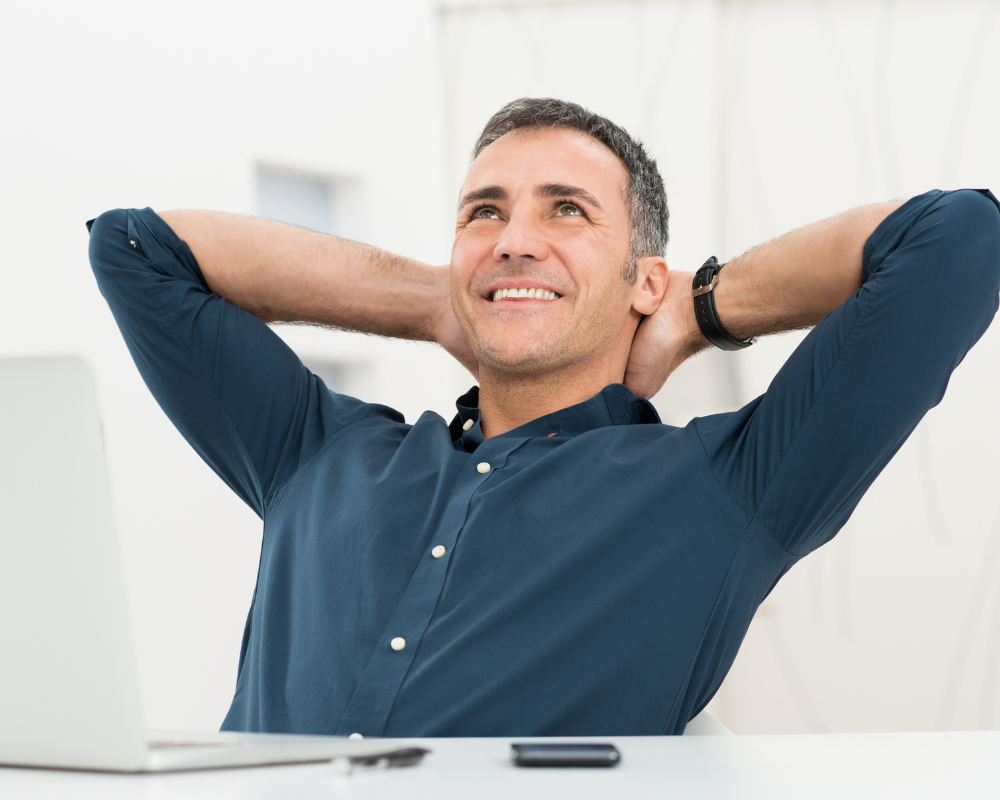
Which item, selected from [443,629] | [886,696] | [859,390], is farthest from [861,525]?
[443,629]

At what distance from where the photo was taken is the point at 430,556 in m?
1.16

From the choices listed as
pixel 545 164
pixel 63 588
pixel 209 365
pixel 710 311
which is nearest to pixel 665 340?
pixel 710 311

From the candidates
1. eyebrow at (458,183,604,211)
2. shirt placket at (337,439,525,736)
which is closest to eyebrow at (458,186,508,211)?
eyebrow at (458,183,604,211)

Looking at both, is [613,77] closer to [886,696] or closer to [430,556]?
[886,696]

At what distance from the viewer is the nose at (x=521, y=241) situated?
1416mm

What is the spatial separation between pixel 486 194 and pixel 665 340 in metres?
0.37

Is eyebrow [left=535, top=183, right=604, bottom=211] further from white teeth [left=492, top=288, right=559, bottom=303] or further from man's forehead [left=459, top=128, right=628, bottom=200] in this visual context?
white teeth [left=492, top=288, right=559, bottom=303]

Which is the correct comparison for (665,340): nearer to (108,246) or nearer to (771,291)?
(771,291)

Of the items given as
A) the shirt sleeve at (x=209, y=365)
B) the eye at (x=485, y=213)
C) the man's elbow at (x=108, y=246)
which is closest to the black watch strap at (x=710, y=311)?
the eye at (x=485, y=213)

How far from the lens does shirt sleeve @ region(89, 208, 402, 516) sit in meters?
1.40

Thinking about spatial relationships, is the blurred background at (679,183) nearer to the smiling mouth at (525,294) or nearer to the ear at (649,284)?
the ear at (649,284)

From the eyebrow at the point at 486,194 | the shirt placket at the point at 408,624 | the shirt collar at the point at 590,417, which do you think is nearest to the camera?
the shirt placket at the point at 408,624

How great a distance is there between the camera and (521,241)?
4.66 ft

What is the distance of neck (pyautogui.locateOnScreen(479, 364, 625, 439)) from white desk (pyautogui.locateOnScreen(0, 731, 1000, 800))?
0.81m
